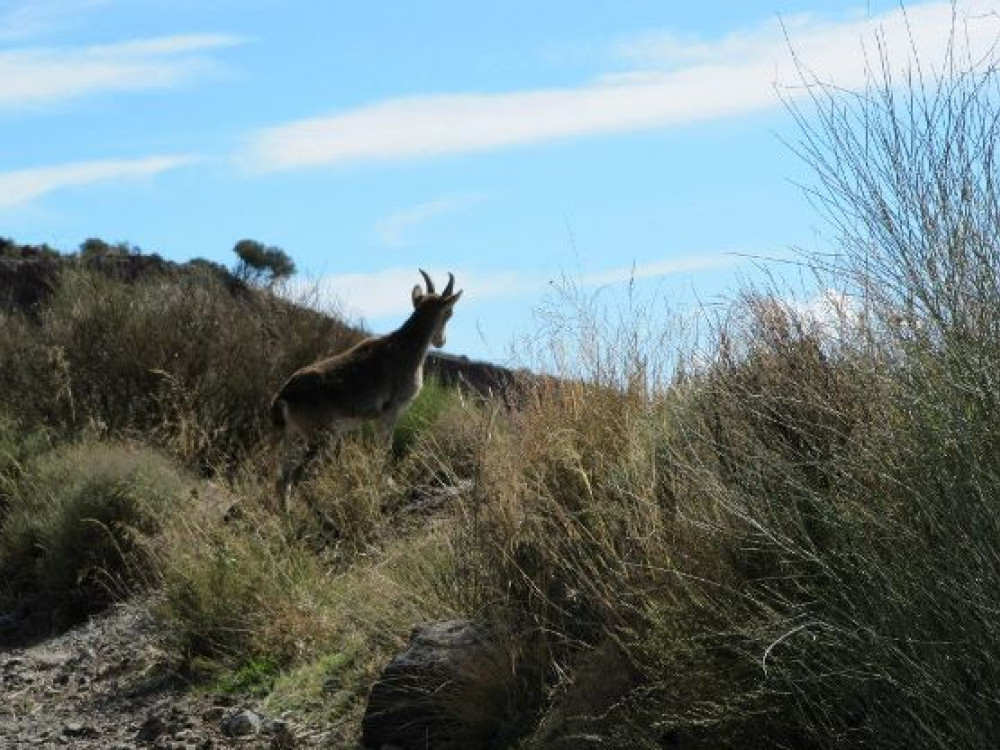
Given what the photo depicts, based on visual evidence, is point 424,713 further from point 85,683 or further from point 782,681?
point 85,683

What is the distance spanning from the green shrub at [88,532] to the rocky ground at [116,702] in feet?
1.57

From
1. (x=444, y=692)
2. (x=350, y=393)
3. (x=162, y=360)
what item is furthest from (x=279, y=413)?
(x=444, y=692)

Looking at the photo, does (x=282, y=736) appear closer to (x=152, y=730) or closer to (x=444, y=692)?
(x=152, y=730)

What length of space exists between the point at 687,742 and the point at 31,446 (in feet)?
34.7

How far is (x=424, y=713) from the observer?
8.94m

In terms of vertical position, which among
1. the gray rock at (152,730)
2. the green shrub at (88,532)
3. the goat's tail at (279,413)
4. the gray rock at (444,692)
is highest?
the goat's tail at (279,413)

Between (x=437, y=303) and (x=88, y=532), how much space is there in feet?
11.9

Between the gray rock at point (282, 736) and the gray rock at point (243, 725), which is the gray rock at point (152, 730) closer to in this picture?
the gray rock at point (243, 725)

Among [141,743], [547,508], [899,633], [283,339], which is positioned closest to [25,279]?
[283,339]

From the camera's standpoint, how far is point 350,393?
15.1m

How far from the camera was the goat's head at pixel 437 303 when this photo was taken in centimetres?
1591

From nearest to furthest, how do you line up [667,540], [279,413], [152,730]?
1. [667,540]
2. [152,730]
3. [279,413]

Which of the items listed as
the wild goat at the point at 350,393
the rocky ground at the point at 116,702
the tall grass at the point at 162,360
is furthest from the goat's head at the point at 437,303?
the rocky ground at the point at 116,702

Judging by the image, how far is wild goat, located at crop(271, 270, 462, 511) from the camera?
15.0 meters
